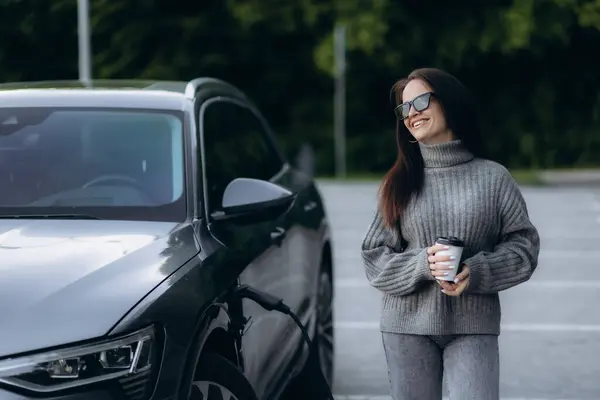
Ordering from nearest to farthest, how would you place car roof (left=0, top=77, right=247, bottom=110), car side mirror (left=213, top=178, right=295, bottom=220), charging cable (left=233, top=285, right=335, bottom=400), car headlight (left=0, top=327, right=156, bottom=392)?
car headlight (left=0, top=327, right=156, bottom=392)
charging cable (left=233, top=285, right=335, bottom=400)
car side mirror (left=213, top=178, right=295, bottom=220)
car roof (left=0, top=77, right=247, bottom=110)

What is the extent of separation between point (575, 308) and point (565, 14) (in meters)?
24.4

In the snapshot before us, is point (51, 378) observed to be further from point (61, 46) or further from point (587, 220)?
point (61, 46)

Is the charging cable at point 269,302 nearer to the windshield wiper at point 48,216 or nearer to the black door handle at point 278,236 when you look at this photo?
the black door handle at point 278,236

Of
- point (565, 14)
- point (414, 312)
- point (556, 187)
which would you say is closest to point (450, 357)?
point (414, 312)

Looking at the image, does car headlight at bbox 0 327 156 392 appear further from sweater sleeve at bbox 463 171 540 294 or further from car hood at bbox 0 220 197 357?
sweater sleeve at bbox 463 171 540 294

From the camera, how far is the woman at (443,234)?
13.1 feet

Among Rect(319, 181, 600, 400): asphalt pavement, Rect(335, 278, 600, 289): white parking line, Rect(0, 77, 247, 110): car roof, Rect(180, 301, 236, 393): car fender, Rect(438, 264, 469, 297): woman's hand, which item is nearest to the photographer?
Rect(180, 301, 236, 393): car fender

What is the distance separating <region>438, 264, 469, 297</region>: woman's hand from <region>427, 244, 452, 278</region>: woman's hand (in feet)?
0.25

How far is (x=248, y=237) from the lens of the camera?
4867mm

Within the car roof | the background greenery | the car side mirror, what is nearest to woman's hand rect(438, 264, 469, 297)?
the car side mirror

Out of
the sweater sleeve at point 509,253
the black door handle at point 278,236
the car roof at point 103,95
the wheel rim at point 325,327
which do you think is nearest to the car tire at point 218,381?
the sweater sleeve at point 509,253

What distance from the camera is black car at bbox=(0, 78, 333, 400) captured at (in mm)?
3492

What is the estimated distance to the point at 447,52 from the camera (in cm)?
3459

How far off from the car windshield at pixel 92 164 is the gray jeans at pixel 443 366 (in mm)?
990
